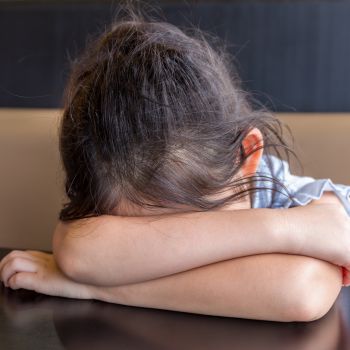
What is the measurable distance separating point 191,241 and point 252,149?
0.54 ft

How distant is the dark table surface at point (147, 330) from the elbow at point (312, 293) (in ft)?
0.04

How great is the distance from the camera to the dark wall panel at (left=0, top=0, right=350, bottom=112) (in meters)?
1.12

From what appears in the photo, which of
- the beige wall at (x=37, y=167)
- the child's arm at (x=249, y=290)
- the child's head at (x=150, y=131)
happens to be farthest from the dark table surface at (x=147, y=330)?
the beige wall at (x=37, y=167)

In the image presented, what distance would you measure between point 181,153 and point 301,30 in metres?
0.58

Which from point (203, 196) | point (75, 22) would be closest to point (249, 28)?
point (75, 22)

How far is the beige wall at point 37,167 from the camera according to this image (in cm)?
111

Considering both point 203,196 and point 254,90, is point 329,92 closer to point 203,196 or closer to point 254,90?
point 254,90

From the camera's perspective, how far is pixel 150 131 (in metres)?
0.63

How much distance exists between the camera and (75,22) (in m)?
1.25

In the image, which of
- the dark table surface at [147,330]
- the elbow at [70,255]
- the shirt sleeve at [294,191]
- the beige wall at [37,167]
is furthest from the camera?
the beige wall at [37,167]

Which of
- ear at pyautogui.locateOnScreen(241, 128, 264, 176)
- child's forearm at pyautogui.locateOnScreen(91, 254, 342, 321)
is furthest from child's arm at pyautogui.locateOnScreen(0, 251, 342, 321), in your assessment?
ear at pyautogui.locateOnScreen(241, 128, 264, 176)

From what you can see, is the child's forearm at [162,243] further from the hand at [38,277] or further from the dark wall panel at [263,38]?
the dark wall panel at [263,38]

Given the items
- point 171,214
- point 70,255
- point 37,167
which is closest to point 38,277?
point 70,255

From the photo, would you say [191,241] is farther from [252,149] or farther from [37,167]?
[37,167]
